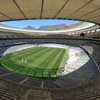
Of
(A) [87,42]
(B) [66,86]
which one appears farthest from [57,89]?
(A) [87,42]

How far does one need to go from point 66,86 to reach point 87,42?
20984mm

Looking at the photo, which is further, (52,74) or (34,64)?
(34,64)

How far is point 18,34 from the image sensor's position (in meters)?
38.7

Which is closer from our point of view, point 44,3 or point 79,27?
point 44,3

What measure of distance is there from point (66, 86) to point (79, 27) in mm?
33960

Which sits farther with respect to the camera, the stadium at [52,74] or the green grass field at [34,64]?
the green grass field at [34,64]

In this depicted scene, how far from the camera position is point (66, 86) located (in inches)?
402

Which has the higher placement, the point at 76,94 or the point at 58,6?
the point at 58,6

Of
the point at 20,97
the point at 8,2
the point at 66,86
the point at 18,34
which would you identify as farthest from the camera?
the point at 18,34

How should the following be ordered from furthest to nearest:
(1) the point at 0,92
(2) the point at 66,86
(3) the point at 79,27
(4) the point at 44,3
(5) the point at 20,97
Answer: (3) the point at 79,27, (2) the point at 66,86, (1) the point at 0,92, (5) the point at 20,97, (4) the point at 44,3

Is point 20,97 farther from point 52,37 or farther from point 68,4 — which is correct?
point 52,37

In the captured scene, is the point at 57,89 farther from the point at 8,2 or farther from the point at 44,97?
the point at 8,2

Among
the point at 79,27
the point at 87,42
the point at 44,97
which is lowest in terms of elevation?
the point at 44,97

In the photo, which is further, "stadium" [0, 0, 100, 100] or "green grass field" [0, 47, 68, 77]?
"green grass field" [0, 47, 68, 77]
